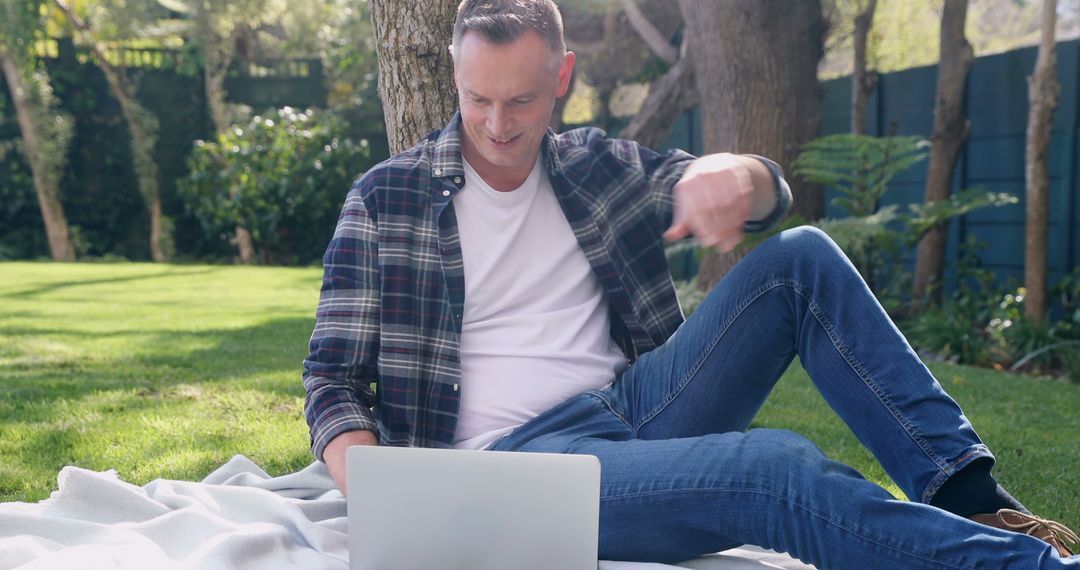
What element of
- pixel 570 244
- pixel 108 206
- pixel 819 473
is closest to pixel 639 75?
pixel 108 206

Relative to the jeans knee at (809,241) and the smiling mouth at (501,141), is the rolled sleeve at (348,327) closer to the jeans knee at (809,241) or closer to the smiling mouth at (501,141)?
the smiling mouth at (501,141)

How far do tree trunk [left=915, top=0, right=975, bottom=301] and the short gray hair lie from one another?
4532 millimetres

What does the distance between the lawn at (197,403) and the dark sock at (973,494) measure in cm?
96

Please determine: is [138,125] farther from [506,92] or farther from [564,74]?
[506,92]

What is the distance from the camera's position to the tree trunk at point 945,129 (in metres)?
6.25

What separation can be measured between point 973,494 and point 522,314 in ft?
3.17

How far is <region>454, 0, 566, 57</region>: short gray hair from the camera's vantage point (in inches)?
86.3

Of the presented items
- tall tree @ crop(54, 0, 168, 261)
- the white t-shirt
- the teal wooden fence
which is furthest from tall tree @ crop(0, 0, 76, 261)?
the white t-shirt

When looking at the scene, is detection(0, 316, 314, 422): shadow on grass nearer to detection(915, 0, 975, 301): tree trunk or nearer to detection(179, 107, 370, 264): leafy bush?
detection(915, 0, 975, 301): tree trunk

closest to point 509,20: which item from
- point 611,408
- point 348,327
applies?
point 348,327

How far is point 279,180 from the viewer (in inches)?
422

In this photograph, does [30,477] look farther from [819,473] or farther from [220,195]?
[220,195]

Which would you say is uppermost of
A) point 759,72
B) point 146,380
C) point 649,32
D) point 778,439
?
point 649,32

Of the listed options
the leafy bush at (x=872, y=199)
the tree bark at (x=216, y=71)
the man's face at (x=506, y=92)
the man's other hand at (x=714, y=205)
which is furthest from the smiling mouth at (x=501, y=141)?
the tree bark at (x=216, y=71)
